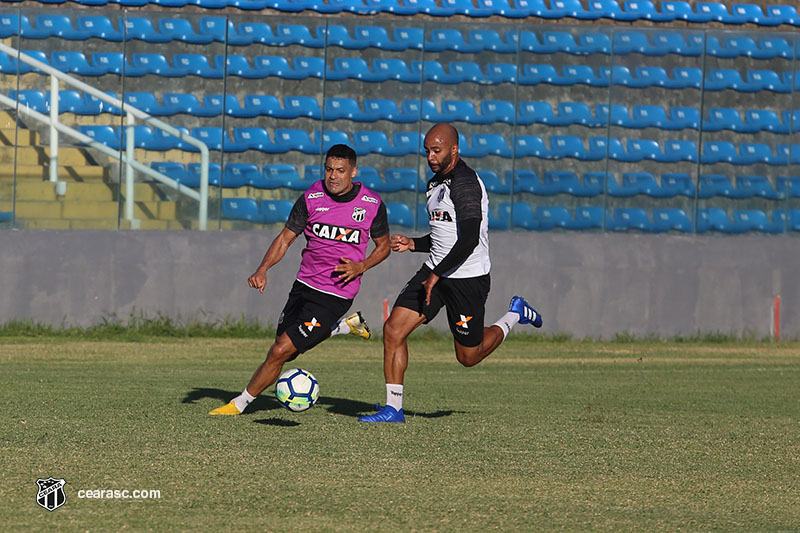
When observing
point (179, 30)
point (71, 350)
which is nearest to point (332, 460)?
point (71, 350)

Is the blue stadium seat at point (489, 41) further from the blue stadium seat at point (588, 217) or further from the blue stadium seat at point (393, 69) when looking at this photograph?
the blue stadium seat at point (588, 217)

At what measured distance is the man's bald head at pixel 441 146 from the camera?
841 centimetres

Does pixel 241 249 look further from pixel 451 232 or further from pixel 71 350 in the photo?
pixel 451 232

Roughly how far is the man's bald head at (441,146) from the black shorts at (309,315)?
1.20m

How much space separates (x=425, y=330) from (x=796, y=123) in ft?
20.1

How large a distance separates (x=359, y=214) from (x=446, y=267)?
2.54 ft

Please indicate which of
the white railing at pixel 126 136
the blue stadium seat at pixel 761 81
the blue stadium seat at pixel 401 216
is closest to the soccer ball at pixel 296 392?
the white railing at pixel 126 136

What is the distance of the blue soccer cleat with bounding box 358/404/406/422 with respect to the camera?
861 cm

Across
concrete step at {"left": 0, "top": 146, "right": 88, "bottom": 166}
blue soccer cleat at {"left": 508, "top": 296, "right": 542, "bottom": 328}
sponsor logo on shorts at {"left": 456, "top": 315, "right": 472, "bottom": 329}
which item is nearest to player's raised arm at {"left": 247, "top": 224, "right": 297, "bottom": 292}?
sponsor logo on shorts at {"left": 456, "top": 315, "right": 472, "bottom": 329}

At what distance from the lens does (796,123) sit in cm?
1766

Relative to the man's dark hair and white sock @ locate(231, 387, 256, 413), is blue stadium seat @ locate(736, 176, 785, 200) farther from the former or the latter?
white sock @ locate(231, 387, 256, 413)

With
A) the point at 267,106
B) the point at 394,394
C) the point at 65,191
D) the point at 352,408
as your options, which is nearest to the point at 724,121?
the point at 267,106

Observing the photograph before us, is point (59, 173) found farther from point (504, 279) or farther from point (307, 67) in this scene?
point (504, 279)

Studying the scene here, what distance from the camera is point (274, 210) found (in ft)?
53.8
